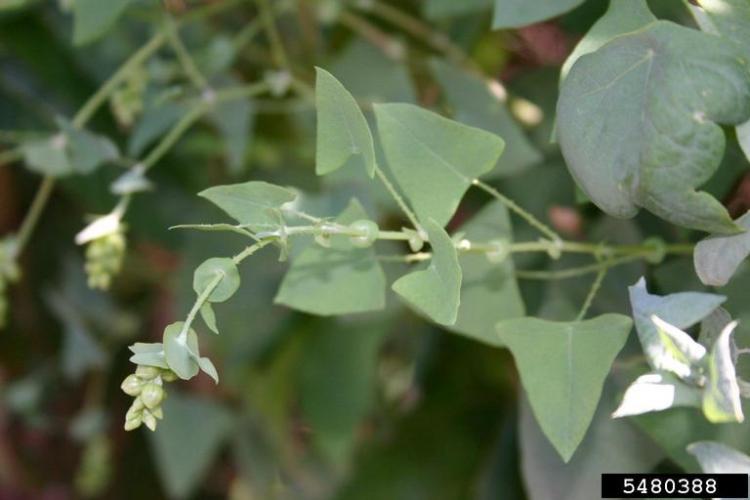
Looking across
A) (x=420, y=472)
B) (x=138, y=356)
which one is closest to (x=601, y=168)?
(x=138, y=356)

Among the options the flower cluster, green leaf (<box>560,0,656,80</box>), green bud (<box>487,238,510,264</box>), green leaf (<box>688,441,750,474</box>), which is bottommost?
green leaf (<box>688,441,750,474</box>)

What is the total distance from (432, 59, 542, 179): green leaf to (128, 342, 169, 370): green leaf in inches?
9.0

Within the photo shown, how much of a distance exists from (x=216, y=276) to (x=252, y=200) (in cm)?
3

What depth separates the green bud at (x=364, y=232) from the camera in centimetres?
34

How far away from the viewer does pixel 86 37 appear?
457 millimetres

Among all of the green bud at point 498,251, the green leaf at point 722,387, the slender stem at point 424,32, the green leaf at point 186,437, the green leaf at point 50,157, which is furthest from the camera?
the green leaf at point 186,437

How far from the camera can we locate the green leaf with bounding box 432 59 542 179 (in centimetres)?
50

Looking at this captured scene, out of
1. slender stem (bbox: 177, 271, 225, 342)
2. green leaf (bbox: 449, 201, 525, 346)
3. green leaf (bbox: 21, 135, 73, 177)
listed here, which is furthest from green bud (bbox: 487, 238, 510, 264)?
green leaf (bbox: 21, 135, 73, 177)

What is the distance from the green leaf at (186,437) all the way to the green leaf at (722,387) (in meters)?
0.58

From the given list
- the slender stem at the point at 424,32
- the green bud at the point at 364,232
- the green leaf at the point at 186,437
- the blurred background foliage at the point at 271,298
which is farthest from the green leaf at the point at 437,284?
the green leaf at the point at 186,437

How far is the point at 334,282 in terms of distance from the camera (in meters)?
0.40

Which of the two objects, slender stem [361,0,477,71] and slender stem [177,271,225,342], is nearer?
slender stem [177,271,225,342]

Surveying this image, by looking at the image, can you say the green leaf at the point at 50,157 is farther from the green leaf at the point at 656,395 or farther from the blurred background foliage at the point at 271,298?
the green leaf at the point at 656,395

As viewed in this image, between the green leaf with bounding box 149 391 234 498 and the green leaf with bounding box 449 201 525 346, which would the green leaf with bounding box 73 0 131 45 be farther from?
the green leaf with bounding box 149 391 234 498
